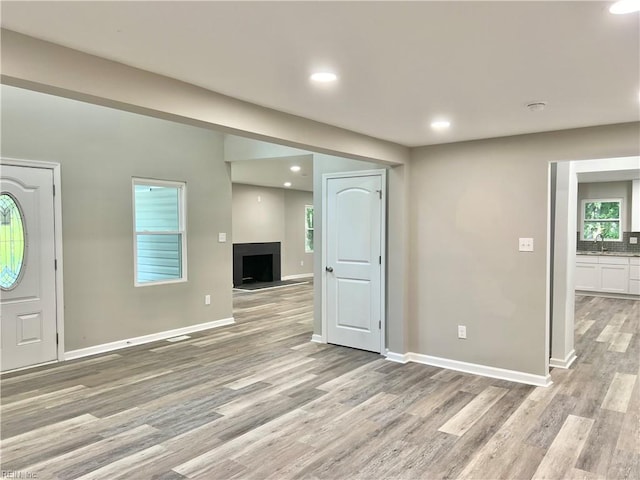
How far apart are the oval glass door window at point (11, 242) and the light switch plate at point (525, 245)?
4777 millimetres

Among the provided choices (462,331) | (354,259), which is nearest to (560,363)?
(462,331)

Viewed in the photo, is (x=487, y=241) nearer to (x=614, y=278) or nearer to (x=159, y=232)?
(x=159, y=232)

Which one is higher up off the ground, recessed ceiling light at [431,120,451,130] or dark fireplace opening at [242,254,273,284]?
recessed ceiling light at [431,120,451,130]

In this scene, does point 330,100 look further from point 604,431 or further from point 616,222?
point 616,222

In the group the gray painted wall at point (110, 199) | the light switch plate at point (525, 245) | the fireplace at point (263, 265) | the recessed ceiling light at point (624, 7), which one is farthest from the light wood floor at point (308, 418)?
the fireplace at point (263, 265)

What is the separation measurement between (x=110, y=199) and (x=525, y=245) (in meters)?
4.41

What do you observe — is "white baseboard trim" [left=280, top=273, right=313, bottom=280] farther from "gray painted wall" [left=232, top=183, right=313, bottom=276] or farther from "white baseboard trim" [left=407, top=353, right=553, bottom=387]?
"white baseboard trim" [left=407, top=353, right=553, bottom=387]

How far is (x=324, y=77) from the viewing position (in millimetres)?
2391

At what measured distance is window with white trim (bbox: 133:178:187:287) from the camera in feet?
17.9

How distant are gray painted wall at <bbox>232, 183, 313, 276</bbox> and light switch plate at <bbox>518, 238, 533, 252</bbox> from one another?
7.38 metres

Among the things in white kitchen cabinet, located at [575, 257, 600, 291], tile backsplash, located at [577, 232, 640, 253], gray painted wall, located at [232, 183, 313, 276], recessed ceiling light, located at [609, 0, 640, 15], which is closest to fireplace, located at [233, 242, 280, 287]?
gray painted wall, located at [232, 183, 313, 276]

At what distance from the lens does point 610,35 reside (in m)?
1.85

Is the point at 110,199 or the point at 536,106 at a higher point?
the point at 536,106

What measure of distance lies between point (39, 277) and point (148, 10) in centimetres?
376
